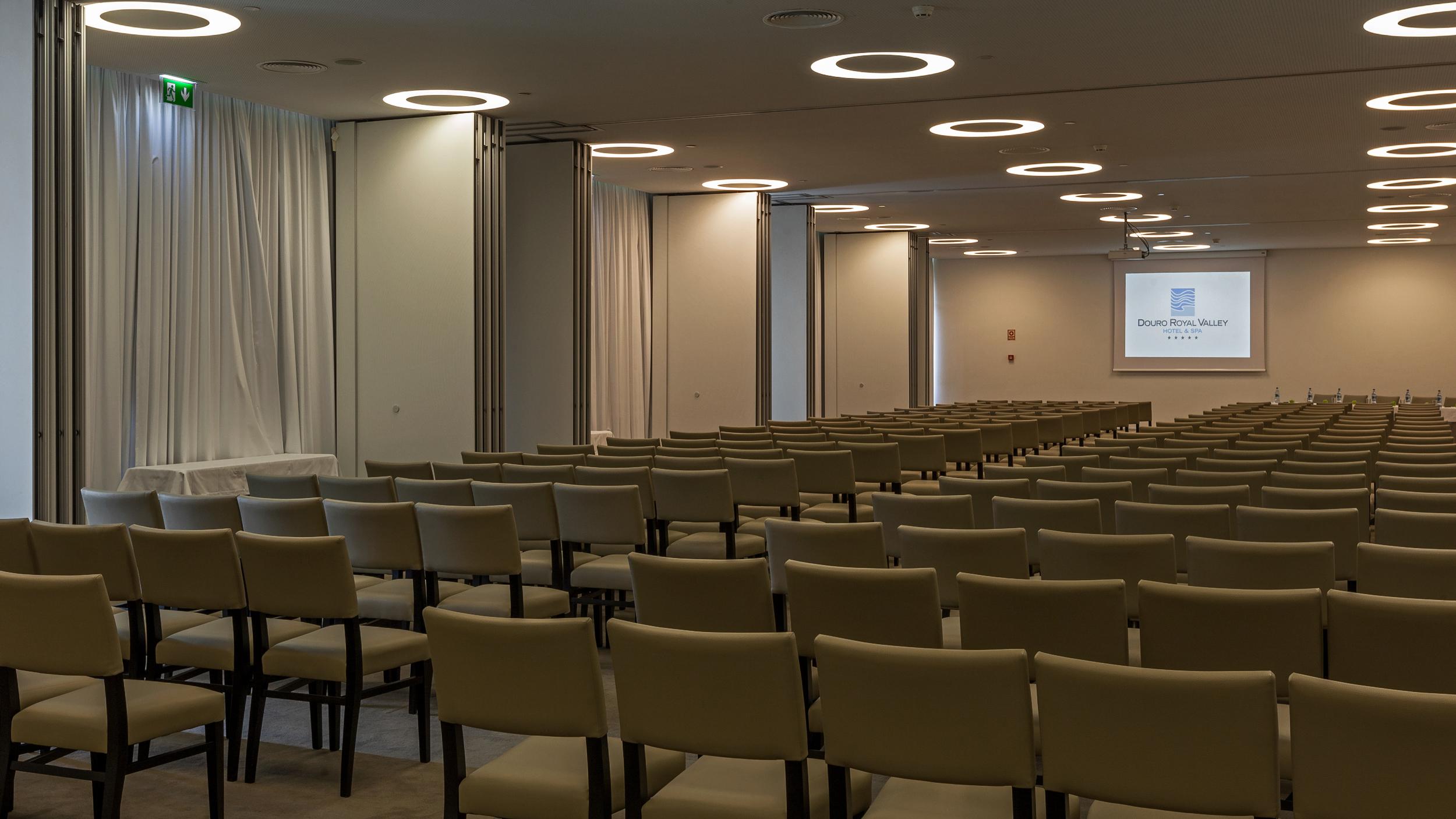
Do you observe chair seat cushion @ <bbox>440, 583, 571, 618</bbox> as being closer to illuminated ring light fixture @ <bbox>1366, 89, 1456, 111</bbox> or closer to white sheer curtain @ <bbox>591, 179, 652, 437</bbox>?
illuminated ring light fixture @ <bbox>1366, 89, 1456, 111</bbox>

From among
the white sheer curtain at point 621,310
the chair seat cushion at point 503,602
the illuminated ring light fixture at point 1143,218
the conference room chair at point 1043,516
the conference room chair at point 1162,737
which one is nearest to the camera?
the conference room chair at point 1162,737

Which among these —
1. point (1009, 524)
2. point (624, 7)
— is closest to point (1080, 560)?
point (1009, 524)

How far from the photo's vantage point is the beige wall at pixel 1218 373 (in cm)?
2592

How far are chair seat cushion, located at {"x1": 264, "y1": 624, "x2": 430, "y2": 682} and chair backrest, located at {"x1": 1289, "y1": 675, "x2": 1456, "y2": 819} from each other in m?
2.85

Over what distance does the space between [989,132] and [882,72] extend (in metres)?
2.89

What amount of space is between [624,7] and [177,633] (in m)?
4.71

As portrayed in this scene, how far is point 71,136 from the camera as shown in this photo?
705 cm

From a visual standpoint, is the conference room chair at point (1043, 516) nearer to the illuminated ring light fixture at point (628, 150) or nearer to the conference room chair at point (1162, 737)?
the conference room chair at point (1162, 737)

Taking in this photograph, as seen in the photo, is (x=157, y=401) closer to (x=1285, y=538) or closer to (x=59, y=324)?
(x=59, y=324)

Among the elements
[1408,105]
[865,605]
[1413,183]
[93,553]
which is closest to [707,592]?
[865,605]

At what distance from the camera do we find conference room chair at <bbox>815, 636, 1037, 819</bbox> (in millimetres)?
2580

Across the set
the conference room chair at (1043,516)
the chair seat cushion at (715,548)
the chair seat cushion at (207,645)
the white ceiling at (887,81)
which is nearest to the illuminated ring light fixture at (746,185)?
the white ceiling at (887,81)

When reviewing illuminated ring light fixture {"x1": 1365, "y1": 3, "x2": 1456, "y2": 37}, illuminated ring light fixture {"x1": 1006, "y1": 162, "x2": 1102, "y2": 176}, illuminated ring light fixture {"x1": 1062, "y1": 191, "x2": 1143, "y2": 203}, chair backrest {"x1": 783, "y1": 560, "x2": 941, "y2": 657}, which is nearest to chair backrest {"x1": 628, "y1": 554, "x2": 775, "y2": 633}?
chair backrest {"x1": 783, "y1": 560, "x2": 941, "y2": 657}

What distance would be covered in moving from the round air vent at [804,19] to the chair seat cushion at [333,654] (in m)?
4.84
